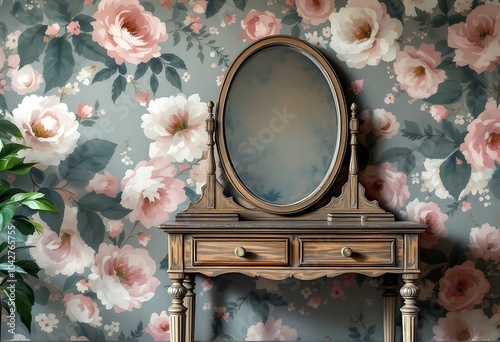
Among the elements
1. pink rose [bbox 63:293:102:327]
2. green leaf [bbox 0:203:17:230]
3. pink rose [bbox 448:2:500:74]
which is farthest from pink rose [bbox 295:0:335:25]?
pink rose [bbox 63:293:102:327]

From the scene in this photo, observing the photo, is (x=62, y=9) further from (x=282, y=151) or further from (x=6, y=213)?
(x=282, y=151)

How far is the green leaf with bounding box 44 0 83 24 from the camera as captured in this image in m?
3.01

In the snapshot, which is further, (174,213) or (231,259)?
(174,213)

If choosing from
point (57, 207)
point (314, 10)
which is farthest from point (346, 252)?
point (57, 207)

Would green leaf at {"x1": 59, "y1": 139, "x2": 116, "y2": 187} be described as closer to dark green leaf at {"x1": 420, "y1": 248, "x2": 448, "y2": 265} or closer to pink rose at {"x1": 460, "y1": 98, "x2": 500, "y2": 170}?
dark green leaf at {"x1": 420, "y1": 248, "x2": 448, "y2": 265}

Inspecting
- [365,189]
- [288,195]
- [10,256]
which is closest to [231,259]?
[288,195]

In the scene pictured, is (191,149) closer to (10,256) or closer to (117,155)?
(117,155)

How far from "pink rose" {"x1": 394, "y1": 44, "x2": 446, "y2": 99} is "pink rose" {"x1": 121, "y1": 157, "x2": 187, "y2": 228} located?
1244 mm

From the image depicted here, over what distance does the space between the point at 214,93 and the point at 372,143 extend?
840 millimetres

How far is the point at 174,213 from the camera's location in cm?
298

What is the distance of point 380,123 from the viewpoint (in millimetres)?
2984

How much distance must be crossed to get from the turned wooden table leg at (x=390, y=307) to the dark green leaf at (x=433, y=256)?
0.21m

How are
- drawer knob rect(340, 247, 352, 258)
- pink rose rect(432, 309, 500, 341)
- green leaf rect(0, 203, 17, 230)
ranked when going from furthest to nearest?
pink rose rect(432, 309, 500, 341), drawer knob rect(340, 247, 352, 258), green leaf rect(0, 203, 17, 230)

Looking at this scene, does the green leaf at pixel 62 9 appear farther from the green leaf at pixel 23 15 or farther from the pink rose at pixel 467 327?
the pink rose at pixel 467 327
